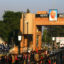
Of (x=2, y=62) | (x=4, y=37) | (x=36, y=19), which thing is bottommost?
(x=4, y=37)

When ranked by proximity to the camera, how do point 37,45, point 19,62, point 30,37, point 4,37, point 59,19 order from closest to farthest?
1. point 19,62
2. point 59,19
3. point 37,45
4. point 30,37
5. point 4,37

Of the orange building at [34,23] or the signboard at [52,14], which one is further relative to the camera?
the orange building at [34,23]

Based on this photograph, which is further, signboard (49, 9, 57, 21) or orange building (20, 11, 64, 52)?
orange building (20, 11, 64, 52)

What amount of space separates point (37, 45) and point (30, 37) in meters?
5.60

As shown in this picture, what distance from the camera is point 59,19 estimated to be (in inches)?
1797

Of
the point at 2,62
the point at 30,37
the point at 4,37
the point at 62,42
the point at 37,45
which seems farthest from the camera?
the point at 4,37

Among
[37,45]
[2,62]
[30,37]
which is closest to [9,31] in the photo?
[30,37]

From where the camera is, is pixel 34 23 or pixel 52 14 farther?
pixel 34 23

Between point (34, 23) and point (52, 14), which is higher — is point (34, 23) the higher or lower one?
the lower one

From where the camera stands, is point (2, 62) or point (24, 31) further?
point (24, 31)

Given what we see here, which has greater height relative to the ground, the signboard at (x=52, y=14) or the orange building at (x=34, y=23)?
the signboard at (x=52, y=14)

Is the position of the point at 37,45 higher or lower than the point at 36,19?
lower

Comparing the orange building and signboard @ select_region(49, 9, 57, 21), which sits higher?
signboard @ select_region(49, 9, 57, 21)

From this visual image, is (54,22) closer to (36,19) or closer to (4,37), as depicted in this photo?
(36,19)
